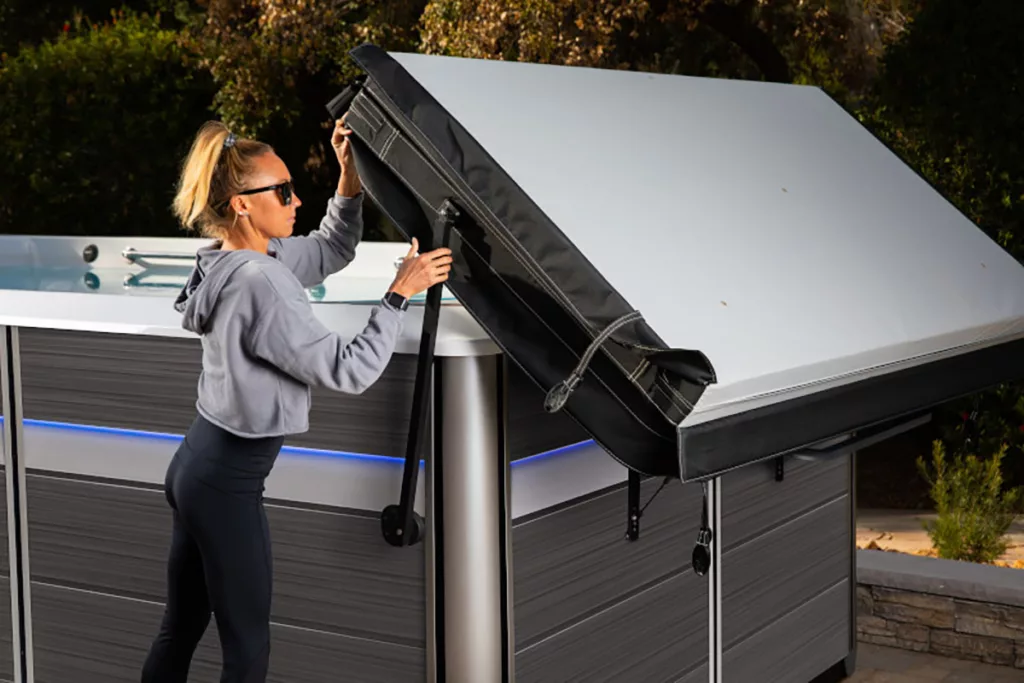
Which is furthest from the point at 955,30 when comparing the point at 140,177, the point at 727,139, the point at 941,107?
the point at 140,177

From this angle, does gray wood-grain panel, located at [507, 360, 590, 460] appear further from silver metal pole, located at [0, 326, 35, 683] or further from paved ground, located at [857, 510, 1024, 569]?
paved ground, located at [857, 510, 1024, 569]

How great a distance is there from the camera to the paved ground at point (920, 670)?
4406 mm

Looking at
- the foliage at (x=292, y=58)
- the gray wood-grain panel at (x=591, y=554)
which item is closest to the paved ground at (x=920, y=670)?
the gray wood-grain panel at (x=591, y=554)

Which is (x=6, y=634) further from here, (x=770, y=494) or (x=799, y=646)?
(x=799, y=646)

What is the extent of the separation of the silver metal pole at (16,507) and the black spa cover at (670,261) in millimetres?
1181

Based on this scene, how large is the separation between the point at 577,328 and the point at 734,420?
0.33 m

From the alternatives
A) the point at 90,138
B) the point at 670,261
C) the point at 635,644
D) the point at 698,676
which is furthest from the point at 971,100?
the point at 90,138

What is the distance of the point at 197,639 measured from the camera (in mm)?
2832

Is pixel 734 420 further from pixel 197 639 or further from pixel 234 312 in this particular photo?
pixel 197 639

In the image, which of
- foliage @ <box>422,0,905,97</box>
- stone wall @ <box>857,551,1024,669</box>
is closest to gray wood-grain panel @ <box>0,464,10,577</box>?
stone wall @ <box>857,551,1024,669</box>

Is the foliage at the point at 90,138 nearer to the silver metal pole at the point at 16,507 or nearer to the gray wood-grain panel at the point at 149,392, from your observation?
the silver metal pole at the point at 16,507

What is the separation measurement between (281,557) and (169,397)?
1.45 ft

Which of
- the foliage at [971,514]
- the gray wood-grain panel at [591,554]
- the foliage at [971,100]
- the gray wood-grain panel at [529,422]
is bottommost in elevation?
the foliage at [971,514]

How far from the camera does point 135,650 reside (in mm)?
3160
